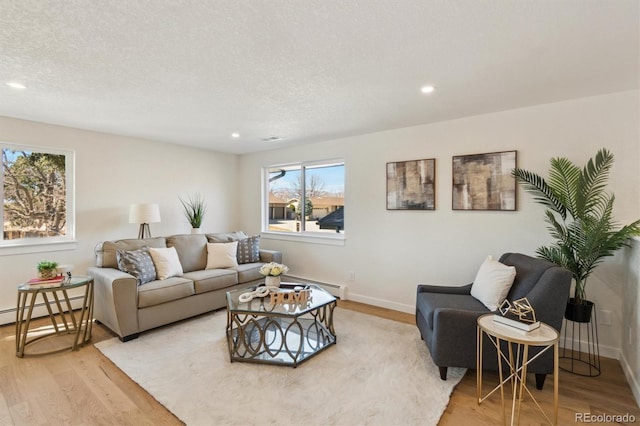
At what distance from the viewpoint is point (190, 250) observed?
4.05 meters

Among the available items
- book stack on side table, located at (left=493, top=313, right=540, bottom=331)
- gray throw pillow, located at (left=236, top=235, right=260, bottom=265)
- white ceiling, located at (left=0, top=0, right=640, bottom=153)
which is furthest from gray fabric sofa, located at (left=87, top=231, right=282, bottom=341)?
book stack on side table, located at (left=493, top=313, right=540, bottom=331)

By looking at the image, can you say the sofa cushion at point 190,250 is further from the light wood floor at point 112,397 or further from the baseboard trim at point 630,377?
the baseboard trim at point 630,377

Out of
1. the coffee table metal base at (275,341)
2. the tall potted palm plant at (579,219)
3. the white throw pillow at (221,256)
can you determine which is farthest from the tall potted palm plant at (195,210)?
the tall potted palm plant at (579,219)

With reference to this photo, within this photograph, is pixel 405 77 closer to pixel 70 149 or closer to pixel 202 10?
→ pixel 202 10

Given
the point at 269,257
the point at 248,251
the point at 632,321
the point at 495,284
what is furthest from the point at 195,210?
the point at 632,321

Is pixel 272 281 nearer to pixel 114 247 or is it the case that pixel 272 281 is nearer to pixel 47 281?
pixel 114 247

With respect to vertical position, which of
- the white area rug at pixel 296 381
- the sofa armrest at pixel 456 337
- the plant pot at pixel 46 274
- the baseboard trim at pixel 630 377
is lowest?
the white area rug at pixel 296 381

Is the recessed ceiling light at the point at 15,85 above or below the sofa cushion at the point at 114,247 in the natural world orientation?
above

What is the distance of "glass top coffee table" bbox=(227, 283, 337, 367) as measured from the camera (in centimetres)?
255

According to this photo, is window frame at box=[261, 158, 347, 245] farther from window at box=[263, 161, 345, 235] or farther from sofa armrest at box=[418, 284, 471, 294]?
sofa armrest at box=[418, 284, 471, 294]

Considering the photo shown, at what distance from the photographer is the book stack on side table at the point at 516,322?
1.77 m

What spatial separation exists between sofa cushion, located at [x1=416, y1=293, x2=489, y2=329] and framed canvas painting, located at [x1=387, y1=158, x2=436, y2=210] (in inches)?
45.4

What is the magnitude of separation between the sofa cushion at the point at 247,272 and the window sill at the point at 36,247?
2067mm

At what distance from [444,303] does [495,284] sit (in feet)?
1.44
